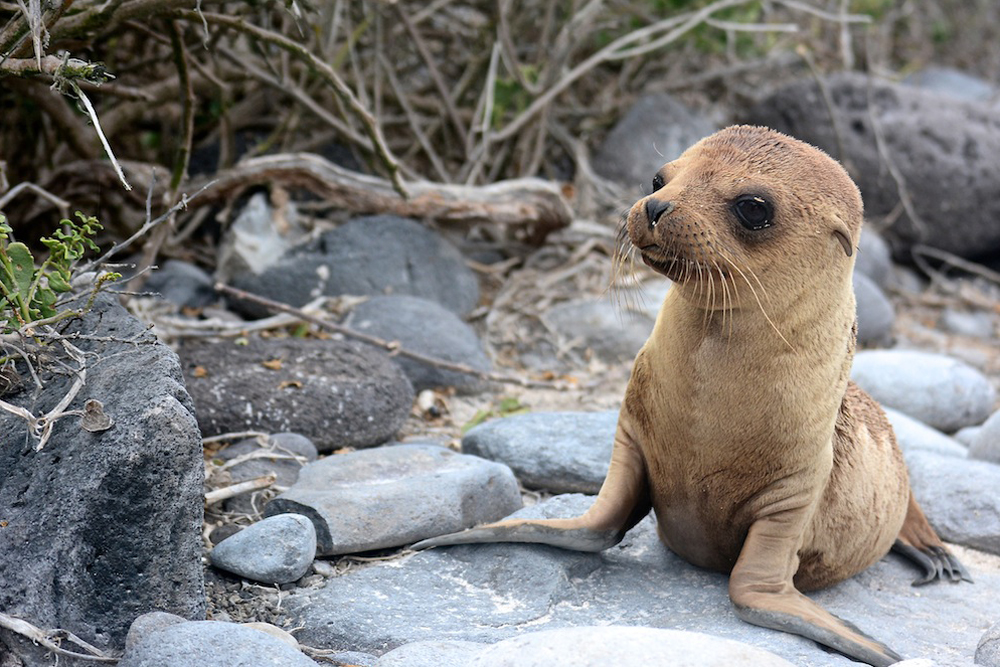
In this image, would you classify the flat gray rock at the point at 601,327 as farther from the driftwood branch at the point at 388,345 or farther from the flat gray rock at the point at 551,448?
the flat gray rock at the point at 551,448

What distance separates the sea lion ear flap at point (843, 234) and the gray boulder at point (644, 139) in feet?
17.9

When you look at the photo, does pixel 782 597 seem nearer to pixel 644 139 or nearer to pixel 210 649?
pixel 210 649

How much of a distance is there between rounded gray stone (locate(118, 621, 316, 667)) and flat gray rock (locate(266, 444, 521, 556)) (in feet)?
3.04

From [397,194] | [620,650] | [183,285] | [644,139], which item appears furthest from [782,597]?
[644,139]

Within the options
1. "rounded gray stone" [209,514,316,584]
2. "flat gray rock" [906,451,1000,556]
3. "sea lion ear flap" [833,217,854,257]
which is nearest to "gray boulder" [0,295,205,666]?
"rounded gray stone" [209,514,316,584]

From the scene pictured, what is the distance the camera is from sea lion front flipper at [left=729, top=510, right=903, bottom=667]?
3.30m

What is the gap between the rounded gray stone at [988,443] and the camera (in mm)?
5406

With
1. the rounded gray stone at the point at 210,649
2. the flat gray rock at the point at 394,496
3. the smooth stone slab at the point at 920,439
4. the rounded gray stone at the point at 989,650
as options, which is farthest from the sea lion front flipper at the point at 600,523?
the smooth stone slab at the point at 920,439

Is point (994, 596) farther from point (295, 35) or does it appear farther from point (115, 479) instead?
point (295, 35)

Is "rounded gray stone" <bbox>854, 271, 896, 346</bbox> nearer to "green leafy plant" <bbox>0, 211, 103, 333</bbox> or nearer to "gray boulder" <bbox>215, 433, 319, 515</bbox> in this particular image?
"gray boulder" <bbox>215, 433, 319, 515</bbox>

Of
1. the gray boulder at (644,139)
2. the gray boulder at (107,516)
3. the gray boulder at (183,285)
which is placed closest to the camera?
the gray boulder at (107,516)

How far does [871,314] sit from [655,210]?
5446 mm

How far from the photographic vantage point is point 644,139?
9219 mm

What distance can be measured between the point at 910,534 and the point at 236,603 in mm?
2584
